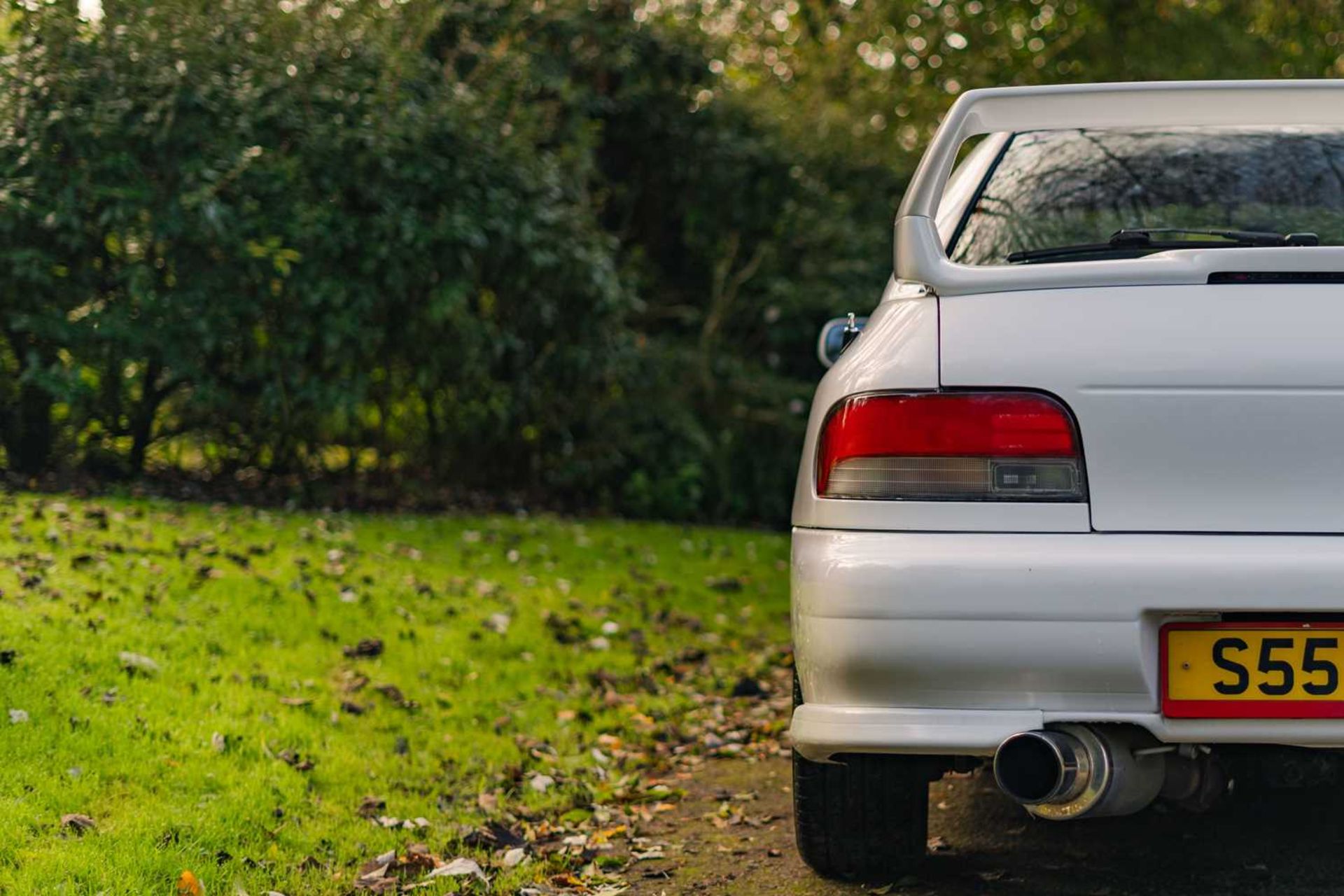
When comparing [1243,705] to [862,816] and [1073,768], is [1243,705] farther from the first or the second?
[862,816]

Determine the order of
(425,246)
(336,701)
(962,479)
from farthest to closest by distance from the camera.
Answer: (425,246) < (336,701) < (962,479)

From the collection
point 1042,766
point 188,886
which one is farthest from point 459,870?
point 1042,766

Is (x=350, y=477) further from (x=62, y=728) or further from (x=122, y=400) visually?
(x=62, y=728)

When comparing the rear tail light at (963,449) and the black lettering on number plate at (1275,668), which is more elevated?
the rear tail light at (963,449)

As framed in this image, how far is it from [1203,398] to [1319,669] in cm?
50

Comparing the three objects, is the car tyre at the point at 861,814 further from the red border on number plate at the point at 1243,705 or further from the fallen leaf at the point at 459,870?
the fallen leaf at the point at 459,870

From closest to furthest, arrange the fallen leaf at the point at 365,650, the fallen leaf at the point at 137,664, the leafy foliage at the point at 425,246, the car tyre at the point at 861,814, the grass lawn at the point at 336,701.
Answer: the car tyre at the point at 861,814, the grass lawn at the point at 336,701, the fallen leaf at the point at 137,664, the fallen leaf at the point at 365,650, the leafy foliage at the point at 425,246

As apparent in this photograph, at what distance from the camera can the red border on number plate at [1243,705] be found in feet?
8.29

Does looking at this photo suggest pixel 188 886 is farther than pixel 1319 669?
Yes

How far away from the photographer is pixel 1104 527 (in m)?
2.60

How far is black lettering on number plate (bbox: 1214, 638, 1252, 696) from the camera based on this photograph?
8.35ft

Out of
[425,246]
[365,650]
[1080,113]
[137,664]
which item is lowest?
[365,650]

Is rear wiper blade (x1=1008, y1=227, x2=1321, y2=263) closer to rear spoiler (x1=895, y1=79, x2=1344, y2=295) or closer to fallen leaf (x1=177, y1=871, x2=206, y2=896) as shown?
rear spoiler (x1=895, y1=79, x2=1344, y2=295)

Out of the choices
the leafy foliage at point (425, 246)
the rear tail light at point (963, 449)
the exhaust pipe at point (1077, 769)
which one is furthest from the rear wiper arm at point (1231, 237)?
the leafy foliage at point (425, 246)
